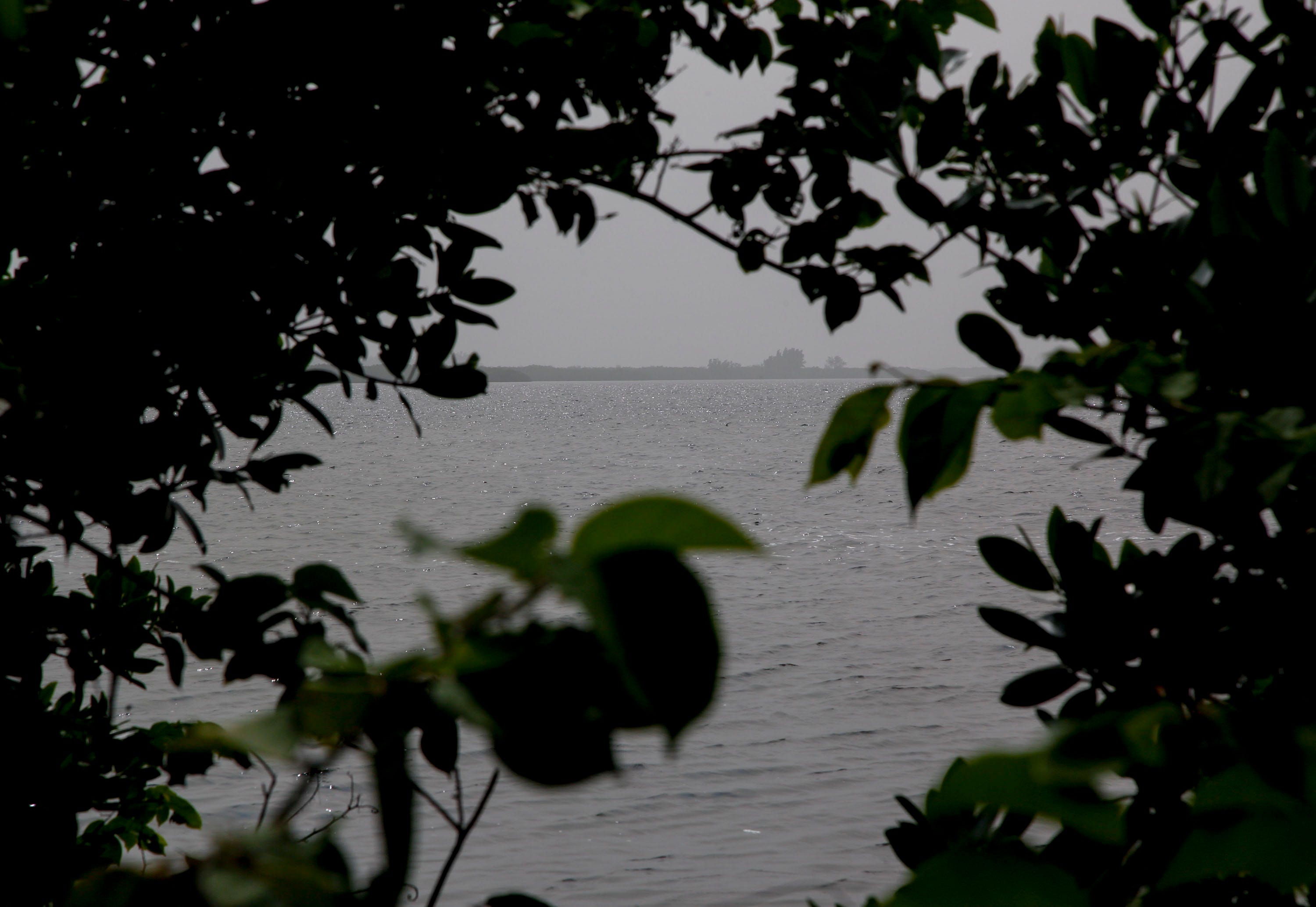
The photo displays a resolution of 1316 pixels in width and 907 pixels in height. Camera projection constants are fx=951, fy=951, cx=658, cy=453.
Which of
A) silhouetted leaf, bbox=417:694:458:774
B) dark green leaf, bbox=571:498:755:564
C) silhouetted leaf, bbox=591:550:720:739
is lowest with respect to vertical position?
silhouetted leaf, bbox=417:694:458:774

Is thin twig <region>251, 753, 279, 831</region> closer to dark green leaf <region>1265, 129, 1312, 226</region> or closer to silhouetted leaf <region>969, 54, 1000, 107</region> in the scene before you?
dark green leaf <region>1265, 129, 1312, 226</region>

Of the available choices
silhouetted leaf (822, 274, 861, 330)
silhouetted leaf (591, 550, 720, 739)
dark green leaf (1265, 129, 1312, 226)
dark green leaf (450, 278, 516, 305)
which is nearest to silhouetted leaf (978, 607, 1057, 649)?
dark green leaf (1265, 129, 1312, 226)

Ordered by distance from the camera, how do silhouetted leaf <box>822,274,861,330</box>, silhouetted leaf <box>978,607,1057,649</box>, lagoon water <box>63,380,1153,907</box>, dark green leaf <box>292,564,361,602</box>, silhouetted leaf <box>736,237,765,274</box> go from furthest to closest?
1. lagoon water <box>63,380,1153,907</box>
2. silhouetted leaf <box>736,237,765,274</box>
3. silhouetted leaf <box>822,274,861,330</box>
4. silhouetted leaf <box>978,607,1057,649</box>
5. dark green leaf <box>292,564,361,602</box>

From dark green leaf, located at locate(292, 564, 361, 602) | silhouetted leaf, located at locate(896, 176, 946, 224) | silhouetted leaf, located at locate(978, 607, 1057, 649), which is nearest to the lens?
dark green leaf, located at locate(292, 564, 361, 602)

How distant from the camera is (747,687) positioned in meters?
11.7

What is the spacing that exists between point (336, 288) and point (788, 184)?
1.12 meters

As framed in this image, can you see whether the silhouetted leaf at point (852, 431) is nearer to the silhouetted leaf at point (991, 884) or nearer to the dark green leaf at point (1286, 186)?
the silhouetted leaf at point (991, 884)

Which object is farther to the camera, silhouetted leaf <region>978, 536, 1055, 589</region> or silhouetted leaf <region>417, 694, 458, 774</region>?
silhouetted leaf <region>978, 536, 1055, 589</region>

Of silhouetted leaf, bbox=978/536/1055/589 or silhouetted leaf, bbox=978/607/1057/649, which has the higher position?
silhouetted leaf, bbox=978/536/1055/589

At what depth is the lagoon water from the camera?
7352 millimetres

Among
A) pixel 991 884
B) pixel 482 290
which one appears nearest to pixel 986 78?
pixel 482 290

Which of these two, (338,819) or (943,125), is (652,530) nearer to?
(338,819)

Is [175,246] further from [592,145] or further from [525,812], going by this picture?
[525,812]

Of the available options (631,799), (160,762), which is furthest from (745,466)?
(160,762)
